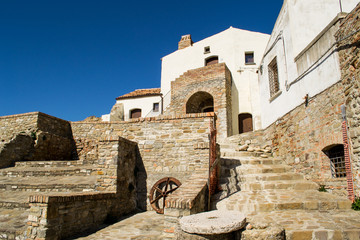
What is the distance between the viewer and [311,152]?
7523 mm

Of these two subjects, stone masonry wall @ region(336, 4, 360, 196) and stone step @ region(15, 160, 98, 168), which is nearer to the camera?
stone masonry wall @ region(336, 4, 360, 196)

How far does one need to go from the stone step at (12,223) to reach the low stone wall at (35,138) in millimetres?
4895

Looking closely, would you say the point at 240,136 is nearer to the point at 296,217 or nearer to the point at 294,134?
the point at 294,134

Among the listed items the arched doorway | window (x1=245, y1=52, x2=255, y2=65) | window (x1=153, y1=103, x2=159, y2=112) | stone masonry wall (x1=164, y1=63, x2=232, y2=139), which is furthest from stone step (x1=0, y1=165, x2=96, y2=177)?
window (x1=245, y1=52, x2=255, y2=65)

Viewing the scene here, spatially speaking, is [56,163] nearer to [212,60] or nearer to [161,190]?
[161,190]

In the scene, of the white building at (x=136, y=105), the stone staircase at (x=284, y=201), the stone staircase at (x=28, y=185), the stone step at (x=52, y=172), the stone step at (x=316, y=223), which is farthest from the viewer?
the white building at (x=136, y=105)

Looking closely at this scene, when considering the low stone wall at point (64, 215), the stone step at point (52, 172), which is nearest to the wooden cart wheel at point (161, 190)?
the low stone wall at point (64, 215)

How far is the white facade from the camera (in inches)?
268

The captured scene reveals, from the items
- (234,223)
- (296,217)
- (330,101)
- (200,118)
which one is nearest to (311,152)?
(330,101)

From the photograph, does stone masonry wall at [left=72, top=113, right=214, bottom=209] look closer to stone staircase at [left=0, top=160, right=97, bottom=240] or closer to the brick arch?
stone staircase at [left=0, top=160, right=97, bottom=240]

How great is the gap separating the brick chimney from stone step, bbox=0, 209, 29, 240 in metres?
17.0

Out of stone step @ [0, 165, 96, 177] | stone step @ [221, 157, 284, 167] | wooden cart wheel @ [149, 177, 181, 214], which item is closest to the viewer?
wooden cart wheel @ [149, 177, 181, 214]

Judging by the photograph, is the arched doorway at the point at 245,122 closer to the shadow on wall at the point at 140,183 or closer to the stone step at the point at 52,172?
the shadow on wall at the point at 140,183

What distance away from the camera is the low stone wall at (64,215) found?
493cm
